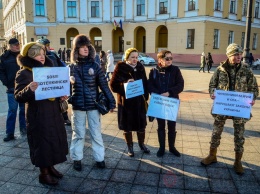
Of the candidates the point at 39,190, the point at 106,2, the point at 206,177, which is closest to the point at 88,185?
the point at 39,190

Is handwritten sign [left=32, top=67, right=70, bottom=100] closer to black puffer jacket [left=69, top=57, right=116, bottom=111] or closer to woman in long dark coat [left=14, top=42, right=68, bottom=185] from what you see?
woman in long dark coat [left=14, top=42, right=68, bottom=185]

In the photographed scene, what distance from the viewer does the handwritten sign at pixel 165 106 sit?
4215 mm

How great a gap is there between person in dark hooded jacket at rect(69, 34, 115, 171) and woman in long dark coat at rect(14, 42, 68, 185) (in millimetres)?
357

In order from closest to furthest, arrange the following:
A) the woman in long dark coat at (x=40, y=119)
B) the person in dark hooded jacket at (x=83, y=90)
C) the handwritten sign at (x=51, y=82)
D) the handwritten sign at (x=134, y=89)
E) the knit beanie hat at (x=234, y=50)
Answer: the handwritten sign at (x=51, y=82) < the woman in long dark coat at (x=40, y=119) < the knit beanie hat at (x=234, y=50) < the person in dark hooded jacket at (x=83, y=90) < the handwritten sign at (x=134, y=89)

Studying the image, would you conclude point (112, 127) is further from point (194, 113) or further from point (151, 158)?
point (194, 113)

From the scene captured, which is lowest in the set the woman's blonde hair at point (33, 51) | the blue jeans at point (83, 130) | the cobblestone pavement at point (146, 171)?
the cobblestone pavement at point (146, 171)

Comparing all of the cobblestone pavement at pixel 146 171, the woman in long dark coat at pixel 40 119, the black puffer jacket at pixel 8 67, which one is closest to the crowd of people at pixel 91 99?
the woman in long dark coat at pixel 40 119

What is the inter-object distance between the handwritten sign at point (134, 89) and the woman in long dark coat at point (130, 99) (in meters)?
0.09

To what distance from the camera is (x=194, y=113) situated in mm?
7332

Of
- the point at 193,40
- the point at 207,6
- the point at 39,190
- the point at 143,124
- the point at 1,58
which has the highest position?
the point at 207,6

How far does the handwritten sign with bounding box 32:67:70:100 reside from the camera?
3.18m

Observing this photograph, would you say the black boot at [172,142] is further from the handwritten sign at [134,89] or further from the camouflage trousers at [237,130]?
the handwritten sign at [134,89]

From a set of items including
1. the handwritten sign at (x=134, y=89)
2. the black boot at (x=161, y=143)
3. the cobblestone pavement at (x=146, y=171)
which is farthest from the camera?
the black boot at (x=161, y=143)

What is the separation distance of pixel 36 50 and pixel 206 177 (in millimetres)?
2935
